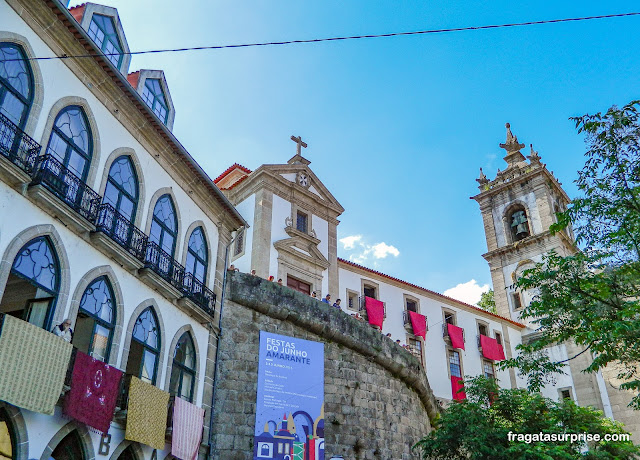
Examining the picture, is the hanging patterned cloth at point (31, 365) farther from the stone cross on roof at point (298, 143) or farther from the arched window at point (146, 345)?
the stone cross on roof at point (298, 143)

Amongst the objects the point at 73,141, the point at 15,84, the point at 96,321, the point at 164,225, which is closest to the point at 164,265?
the point at 164,225

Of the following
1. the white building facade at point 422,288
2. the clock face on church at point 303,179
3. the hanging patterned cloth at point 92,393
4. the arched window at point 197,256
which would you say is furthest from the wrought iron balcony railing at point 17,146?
the clock face on church at point 303,179

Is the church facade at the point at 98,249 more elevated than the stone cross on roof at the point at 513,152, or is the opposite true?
the stone cross on roof at the point at 513,152

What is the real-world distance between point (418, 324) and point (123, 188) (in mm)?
17570

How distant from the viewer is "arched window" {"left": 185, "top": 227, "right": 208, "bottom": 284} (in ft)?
48.7

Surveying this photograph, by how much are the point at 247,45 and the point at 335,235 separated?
625 inches

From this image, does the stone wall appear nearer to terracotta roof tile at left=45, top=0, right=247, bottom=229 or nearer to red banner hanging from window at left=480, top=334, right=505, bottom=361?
terracotta roof tile at left=45, top=0, right=247, bottom=229

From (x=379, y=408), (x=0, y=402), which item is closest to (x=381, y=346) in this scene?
(x=379, y=408)

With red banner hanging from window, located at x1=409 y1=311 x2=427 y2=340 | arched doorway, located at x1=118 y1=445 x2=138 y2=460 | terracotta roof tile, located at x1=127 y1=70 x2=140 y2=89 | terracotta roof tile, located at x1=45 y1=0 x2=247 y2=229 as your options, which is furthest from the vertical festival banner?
red banner hanging from window, located at x1=409 y1=311 x2=427 y2=340

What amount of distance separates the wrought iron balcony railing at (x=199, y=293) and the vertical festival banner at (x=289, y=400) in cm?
152

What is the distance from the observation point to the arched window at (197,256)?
14.9 metres

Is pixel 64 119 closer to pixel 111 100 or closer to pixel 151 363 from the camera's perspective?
pixel 111 100

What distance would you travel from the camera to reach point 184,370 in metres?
13.6

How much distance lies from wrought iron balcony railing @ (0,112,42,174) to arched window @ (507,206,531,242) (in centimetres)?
3114
